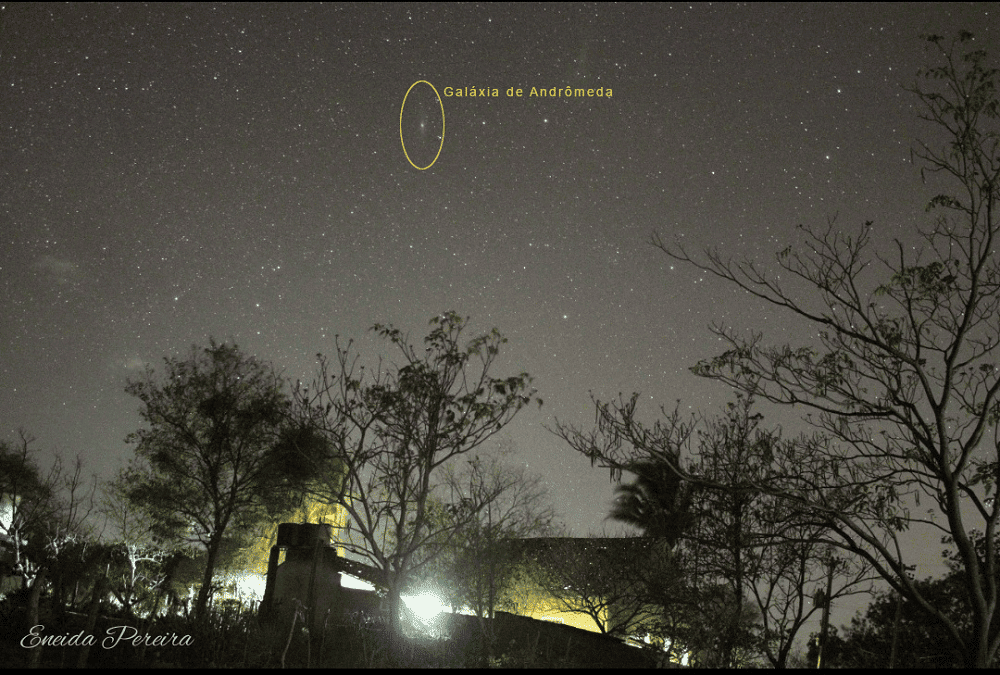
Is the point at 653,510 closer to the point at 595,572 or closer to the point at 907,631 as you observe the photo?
the point at 595,572

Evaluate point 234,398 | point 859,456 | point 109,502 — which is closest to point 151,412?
point 234,398

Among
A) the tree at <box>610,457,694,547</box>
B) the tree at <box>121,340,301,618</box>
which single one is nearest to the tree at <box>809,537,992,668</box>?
the tree at <box>610,457,694,547</box>

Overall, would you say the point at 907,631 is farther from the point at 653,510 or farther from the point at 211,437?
the point at 211,437

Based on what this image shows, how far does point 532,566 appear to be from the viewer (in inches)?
1165

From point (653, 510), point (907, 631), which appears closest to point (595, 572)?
point (653, 510)

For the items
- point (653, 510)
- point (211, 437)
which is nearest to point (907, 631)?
point (653, 510)

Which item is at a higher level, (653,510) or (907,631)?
(653,510)

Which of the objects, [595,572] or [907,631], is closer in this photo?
[907,631]

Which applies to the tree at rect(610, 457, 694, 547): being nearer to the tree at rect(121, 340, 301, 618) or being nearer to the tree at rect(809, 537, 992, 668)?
the tree at rect(809, 537, 992, 668)

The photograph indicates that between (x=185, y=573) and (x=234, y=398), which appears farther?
(x=185, y=573)

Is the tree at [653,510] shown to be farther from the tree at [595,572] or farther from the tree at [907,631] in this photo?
the tree at [907,631]

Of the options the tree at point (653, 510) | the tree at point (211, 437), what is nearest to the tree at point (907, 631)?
the tree at point (653, 510)

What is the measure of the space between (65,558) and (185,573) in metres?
8.65

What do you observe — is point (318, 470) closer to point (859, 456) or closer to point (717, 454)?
point (717, 454)
